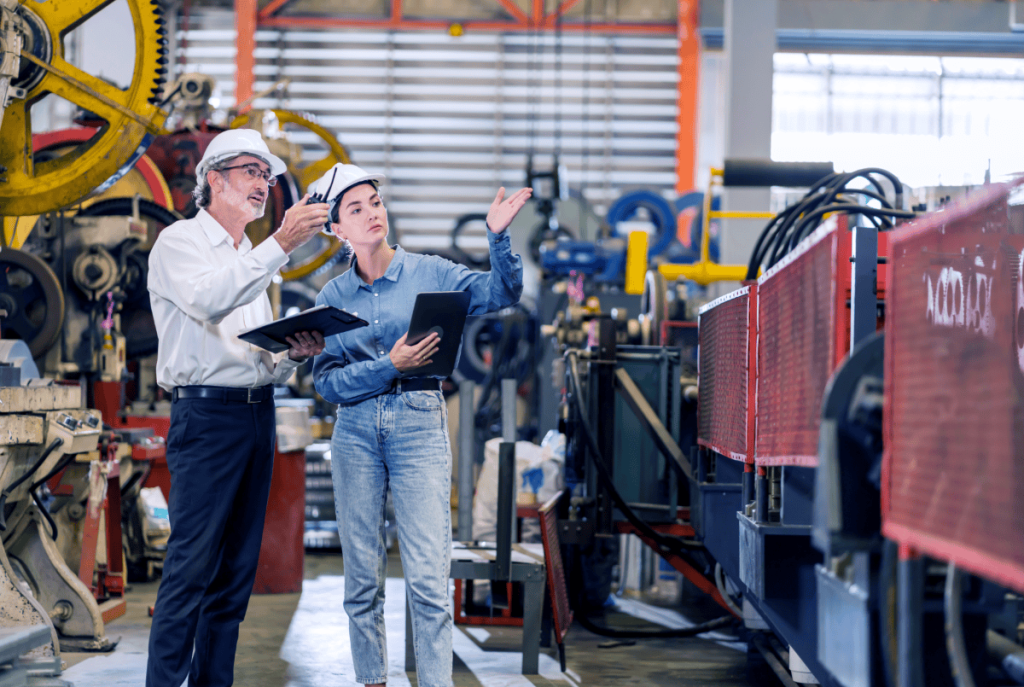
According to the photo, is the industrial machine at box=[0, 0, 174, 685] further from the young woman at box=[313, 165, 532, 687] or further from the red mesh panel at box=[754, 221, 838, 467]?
the red mesh panel at box=[754, 221, 838, 467]

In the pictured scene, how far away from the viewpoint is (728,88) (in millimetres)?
7004

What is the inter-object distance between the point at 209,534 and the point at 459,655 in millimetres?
1415

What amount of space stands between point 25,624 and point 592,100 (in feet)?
27.3

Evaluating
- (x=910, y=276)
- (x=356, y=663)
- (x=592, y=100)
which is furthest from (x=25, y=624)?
(x=592, y=100)

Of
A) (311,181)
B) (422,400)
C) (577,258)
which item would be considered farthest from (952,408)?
(577,258)

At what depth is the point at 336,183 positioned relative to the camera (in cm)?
259

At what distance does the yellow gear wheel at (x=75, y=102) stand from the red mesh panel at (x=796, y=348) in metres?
2.46

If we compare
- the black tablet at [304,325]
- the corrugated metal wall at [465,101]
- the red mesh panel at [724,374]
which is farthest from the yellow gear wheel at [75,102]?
the corrugated metal wall at [465,101]

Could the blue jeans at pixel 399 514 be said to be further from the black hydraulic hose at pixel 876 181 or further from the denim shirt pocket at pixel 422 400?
the black hydraulic hose at pixel 876 181

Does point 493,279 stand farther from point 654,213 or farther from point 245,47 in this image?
point 245,47

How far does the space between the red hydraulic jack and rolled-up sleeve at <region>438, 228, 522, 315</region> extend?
2062 mm

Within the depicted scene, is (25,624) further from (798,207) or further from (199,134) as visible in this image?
(199,134)

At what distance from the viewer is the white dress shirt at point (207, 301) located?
2.39 metres

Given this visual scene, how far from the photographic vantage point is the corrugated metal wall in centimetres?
1009
